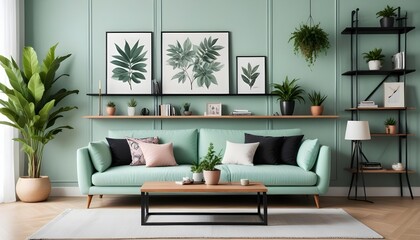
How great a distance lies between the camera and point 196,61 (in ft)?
20.4

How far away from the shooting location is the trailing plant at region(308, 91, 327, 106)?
6025 mm

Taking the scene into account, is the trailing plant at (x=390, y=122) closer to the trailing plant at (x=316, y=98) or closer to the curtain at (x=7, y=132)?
the trailing plant at (x=316, y=98)

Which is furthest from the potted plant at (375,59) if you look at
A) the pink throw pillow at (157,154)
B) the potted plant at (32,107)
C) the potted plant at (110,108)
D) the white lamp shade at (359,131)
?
the potted plant at (32,107)

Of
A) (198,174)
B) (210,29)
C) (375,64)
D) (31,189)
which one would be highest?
(210,29)

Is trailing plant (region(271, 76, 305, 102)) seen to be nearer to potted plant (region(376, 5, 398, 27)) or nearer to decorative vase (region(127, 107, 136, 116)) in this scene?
potted plant (region(376, 5, 398, 27))

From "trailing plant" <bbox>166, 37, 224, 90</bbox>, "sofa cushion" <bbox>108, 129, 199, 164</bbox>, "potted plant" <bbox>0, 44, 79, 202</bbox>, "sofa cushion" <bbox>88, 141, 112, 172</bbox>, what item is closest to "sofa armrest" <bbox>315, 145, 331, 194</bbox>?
"sofa cushion" <bbox>108, 129, 199, 164</bbox>

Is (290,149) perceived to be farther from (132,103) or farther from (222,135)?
(132,103)

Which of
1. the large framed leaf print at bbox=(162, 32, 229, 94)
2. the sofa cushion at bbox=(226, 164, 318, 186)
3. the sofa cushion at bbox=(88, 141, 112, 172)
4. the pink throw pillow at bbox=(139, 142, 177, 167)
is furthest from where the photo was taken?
the large framed leaf print at bbox=(162, 32, 229, 94)

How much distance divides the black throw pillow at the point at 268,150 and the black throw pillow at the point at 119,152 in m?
1.48

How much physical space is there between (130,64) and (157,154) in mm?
1406

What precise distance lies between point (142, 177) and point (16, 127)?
1697 mm

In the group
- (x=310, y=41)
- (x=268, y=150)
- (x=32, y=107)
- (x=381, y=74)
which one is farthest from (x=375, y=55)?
(x=32, y=107)

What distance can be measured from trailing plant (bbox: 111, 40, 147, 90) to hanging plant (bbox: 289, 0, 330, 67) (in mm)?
1973

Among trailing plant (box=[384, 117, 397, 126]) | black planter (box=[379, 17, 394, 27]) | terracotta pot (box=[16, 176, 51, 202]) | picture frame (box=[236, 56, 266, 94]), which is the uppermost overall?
black planter (box=[379, 17, 394, 27])
